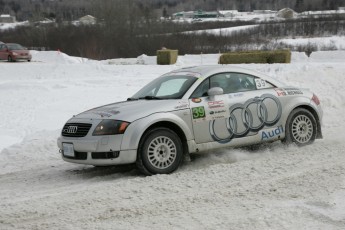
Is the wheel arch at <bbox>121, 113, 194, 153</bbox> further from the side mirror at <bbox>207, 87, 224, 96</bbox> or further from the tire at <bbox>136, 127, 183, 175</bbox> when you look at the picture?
the side mirror at <bbox>207, 87, 224, 96</bbox>

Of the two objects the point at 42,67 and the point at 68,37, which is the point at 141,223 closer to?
the point at 42,67

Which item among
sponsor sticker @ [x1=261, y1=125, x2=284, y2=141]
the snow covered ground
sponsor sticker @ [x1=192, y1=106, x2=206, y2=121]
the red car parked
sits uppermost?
the red car parked

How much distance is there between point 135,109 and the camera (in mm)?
7617

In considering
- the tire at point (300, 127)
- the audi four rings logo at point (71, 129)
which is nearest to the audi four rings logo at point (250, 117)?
the tire at point (300, 127)

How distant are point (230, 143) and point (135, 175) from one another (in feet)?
5.20

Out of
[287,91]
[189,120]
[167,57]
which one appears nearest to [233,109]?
[189,120]

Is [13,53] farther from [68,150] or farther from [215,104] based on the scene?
[215,104]

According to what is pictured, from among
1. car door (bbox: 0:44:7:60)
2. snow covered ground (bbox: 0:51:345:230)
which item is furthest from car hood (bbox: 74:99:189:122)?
car door (bbox: 0:44:7:60)

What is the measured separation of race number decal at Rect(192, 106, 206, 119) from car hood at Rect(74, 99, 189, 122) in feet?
0.45

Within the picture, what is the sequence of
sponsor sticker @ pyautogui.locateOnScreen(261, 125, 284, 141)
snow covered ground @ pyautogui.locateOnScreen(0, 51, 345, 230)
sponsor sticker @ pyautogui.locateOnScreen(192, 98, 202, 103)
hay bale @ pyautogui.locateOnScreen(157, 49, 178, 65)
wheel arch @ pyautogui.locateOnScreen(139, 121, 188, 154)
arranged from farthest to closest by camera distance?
1. hay bale @ pyautogui.locateOnScreen(157, 49, 178, 65)
2. sponsor sticker @ pyautogui.locateOnScreen(261, 125, 284, 141)
3. sponsor sticker @ pyautogui.locateOnScreen(192, 98, 202, 103)
4. wheel arch @ pyautogui.locateOnScreen(139, 121, 188, 154)
5. snow covered ground @ pyautogui.locateOnScreen(0, 51, 345, 230)

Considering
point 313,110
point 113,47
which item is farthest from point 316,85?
point 113,47

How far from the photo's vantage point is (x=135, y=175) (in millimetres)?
7605

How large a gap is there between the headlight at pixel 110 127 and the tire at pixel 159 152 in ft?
1.08

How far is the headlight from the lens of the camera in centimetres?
729
